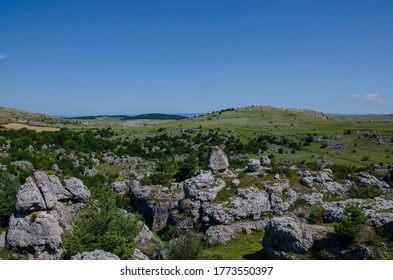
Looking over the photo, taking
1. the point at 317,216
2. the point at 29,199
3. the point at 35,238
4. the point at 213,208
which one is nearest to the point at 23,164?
the point at 29,199

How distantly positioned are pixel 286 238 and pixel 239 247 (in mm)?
7677

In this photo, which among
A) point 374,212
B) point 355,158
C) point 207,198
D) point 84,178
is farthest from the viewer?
point 355,158

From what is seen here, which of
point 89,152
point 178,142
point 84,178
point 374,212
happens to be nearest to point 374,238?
point 374,212

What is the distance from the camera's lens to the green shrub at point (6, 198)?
3131cm

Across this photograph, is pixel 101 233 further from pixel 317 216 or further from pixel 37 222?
pixel 317 216

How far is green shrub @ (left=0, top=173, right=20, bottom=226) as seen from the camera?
103 ft

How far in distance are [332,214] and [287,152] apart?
2038 inches

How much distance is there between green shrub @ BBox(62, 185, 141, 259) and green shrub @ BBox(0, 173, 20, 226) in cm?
1221

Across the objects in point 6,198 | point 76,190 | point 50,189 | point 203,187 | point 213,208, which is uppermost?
point 50,189

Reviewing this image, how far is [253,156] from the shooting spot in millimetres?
74062

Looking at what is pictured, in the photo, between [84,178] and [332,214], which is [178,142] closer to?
[84,178]

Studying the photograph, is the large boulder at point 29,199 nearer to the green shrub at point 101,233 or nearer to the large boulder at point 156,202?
the green shrub at point 101,233

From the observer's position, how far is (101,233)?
71.2ft

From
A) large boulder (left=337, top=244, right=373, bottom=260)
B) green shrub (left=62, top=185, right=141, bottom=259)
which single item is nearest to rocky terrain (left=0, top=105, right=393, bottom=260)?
large boulder (left=337, top=244, right=373, bottom=260)
